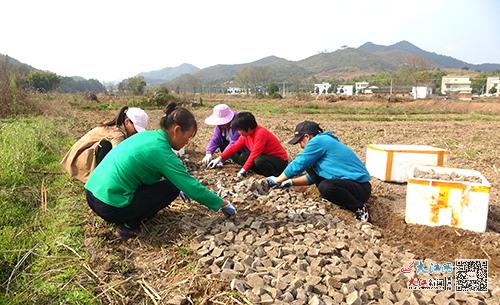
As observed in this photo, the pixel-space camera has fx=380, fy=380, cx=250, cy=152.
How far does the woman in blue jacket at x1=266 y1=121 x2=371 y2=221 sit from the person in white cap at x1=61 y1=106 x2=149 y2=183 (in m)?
1.64

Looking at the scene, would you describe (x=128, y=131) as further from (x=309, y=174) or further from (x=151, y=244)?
(x=309, y=174)

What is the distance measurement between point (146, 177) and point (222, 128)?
281 centimetres

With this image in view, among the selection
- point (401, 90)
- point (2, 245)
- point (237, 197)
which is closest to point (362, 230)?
point (237, 197)

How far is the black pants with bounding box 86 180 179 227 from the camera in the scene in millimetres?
3014

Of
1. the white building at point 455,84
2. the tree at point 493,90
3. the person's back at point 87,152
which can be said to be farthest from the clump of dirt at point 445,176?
the tree at point 493,90

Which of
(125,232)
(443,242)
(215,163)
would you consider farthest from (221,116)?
(443,242)

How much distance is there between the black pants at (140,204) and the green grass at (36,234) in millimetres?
355

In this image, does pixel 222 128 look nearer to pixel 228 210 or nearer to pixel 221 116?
pixel 221 116

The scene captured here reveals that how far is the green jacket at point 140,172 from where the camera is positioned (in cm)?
281

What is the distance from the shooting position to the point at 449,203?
3660 millimetres

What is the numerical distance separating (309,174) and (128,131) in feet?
6.76

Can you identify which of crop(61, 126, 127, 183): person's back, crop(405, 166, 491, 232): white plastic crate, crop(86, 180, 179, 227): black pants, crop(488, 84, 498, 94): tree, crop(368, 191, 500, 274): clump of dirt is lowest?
crop(488, 84, 498, 94): tree

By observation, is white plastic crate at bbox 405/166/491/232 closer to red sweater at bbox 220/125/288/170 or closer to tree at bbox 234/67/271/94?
red sweater at bbox 220/125/288/170

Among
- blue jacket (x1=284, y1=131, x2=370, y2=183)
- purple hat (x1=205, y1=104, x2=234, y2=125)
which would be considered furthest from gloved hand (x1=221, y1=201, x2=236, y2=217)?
purple hat (x1=205, y1=104, x2=234, y2=125)
